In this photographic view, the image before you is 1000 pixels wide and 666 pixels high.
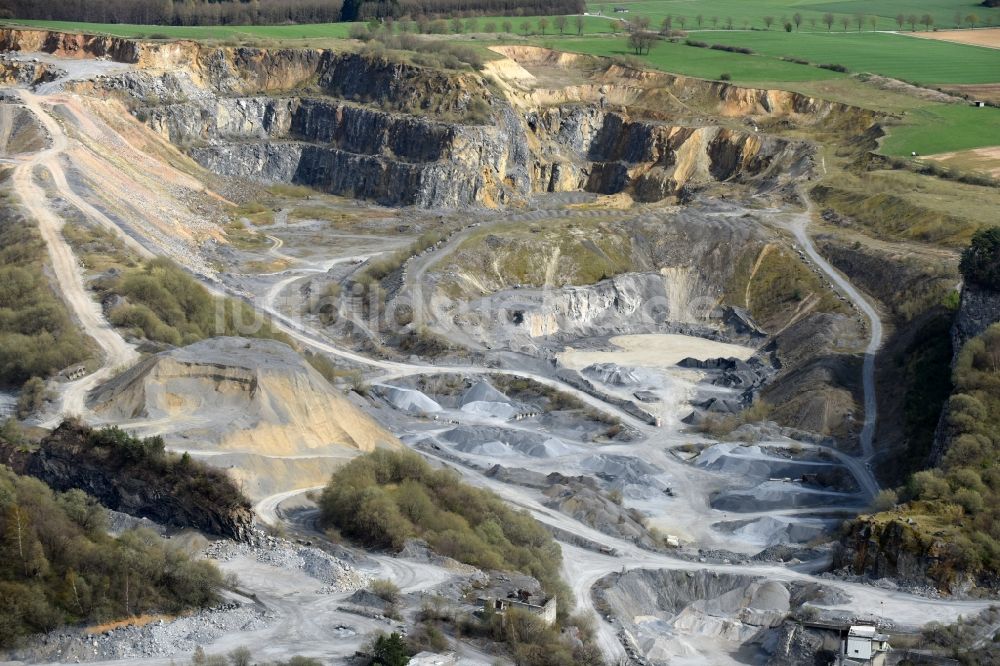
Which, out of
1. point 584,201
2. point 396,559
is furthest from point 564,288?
point 396,559

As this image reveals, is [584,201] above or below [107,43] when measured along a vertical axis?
below

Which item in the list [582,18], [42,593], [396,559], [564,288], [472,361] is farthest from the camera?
[582,18]

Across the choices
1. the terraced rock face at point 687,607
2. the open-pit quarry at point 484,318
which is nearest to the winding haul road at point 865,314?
the open-pit quarry at point 484,318

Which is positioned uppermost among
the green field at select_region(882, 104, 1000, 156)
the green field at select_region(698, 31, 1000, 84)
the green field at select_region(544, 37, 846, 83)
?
the green field at select_region(698, 31, 1000, 84)

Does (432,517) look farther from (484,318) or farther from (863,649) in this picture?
(484,318)

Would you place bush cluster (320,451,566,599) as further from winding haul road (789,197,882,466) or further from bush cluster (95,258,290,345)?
bush cluster (95,258,290,345)

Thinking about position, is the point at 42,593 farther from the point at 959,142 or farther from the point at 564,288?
the point at 959,142

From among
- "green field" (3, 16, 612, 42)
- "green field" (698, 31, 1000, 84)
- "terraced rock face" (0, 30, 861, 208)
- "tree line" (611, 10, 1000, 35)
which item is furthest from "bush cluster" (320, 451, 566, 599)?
"tree line" (611, 10, 1000, 35)
